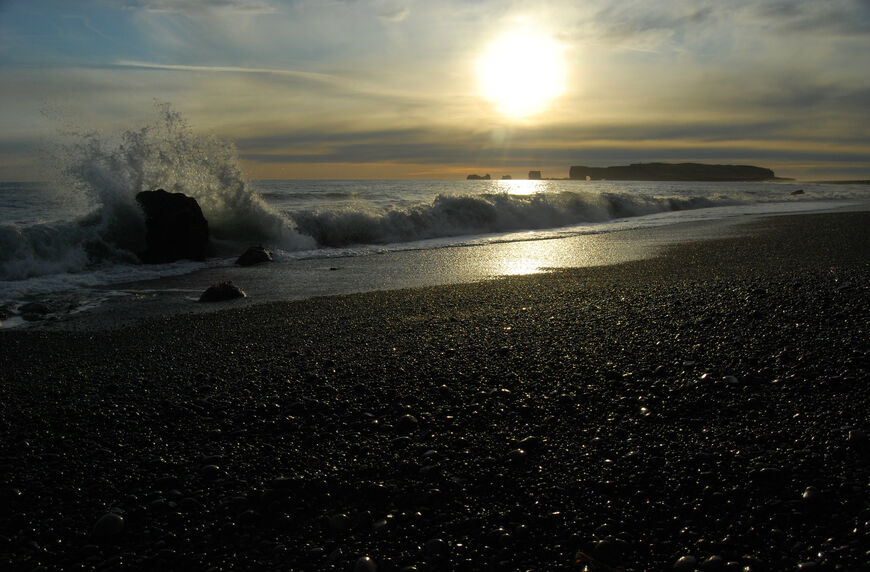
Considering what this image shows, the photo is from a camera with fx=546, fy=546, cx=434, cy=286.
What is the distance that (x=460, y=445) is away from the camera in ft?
9.05

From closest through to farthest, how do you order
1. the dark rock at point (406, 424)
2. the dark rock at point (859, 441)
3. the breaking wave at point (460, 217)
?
1. the dark rock at point (859, 441)
2. the dark rock at point (406, 424)
3. the breaking wave at point (460, 217)

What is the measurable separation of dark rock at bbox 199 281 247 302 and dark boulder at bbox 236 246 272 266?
398 cm

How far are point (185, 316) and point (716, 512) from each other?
5763mm

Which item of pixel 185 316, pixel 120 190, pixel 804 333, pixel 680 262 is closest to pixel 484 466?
pixel 804 333

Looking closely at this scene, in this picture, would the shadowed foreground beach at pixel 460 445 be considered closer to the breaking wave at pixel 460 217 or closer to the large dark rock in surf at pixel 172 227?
the large dark rock in surf at pixel 172 227

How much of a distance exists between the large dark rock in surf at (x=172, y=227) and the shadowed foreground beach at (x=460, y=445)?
7.66 m

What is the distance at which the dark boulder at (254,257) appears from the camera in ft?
37.3

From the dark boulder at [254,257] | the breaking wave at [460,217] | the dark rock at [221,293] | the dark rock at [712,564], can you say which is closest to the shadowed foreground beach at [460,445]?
the dark rock at [712,564]

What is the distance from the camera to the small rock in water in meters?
2.17

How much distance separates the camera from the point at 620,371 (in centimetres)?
358

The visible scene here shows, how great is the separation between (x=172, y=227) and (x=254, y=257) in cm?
247

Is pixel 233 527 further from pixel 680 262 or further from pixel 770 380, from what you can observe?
pixel 680 262

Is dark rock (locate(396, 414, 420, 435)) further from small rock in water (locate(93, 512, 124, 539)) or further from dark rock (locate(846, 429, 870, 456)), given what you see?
dark rock (locate(846, 429, 870, 456))

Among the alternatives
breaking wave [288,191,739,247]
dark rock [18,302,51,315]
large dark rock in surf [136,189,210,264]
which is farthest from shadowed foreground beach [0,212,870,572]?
breaking wave [288,191,739,247]
